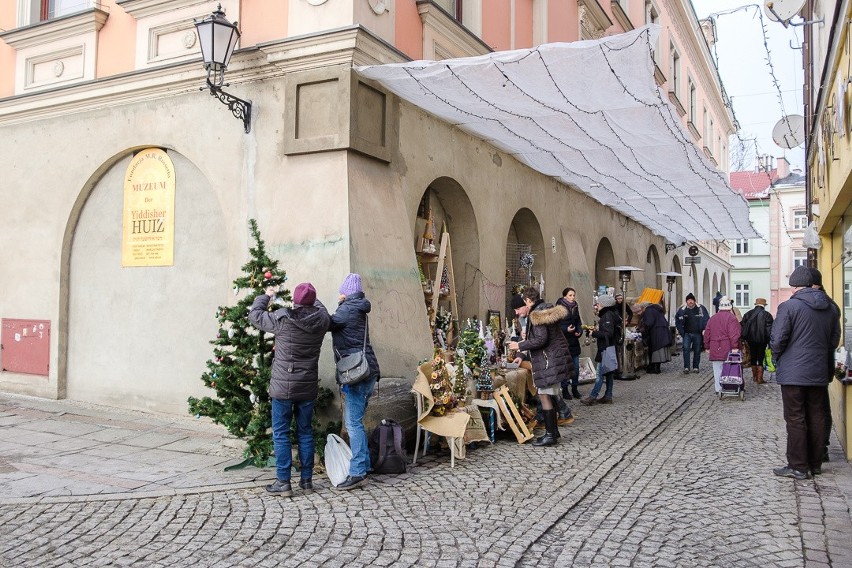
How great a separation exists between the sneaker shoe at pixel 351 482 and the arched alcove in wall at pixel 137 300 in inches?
115

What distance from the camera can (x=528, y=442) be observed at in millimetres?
7562

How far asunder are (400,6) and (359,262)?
10.2 feet

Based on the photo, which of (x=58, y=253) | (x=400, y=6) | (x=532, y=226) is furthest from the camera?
(x=532, y=226)

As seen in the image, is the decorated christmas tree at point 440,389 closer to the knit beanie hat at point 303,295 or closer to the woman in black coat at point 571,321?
the knit beanie hat at point 303,295

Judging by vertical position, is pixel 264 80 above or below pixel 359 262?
above

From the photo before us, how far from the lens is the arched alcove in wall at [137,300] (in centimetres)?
807

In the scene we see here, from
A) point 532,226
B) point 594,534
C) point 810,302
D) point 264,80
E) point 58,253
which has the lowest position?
point 594,534

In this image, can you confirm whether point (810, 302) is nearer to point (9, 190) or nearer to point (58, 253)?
point (58, 253)

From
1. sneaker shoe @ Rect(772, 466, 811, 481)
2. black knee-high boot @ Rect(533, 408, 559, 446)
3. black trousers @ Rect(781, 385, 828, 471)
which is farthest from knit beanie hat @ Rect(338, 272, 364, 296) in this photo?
sneaker shoe @ Rect(772, 466, 811, 481)

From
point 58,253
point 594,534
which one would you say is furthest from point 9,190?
point 594,534

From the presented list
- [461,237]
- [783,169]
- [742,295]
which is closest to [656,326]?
[461,237]

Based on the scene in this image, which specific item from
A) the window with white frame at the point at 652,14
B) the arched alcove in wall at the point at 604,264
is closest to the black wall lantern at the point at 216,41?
the arched alcove in wall at the point at 604,264

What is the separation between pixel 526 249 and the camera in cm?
1258

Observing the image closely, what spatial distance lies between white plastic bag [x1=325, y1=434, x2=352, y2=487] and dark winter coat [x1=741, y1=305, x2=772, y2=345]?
9.81 m
